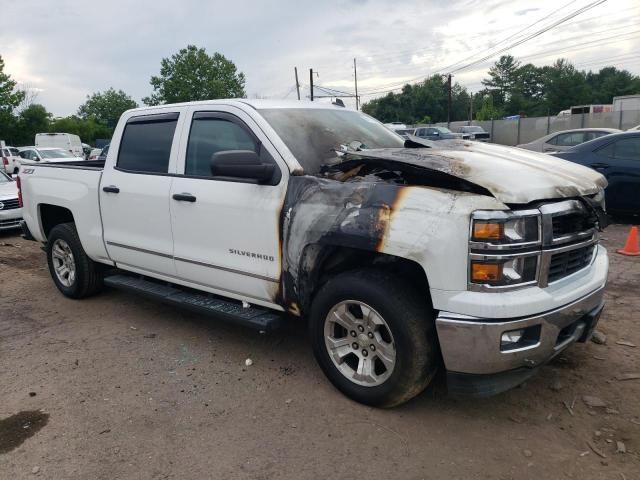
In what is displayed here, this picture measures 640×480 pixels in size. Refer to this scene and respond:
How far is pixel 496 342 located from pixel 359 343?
2.82ft

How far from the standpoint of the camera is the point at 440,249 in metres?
2.73

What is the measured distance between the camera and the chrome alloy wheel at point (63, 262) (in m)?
5.51

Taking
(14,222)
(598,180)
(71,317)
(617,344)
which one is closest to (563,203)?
(598,180)

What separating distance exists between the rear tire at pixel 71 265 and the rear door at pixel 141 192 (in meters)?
0.65

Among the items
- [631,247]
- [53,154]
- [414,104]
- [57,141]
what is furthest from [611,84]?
[631,247]

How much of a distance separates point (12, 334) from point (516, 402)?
4.31 metres

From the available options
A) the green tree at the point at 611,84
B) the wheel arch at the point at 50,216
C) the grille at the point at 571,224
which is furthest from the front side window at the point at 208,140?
the green tree at the point at 611,84

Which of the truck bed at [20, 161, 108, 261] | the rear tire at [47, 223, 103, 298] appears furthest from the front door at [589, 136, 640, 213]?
the rear tire at [47, 223, 103, 298]

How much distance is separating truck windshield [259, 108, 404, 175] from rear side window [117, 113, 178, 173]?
39.1 inches

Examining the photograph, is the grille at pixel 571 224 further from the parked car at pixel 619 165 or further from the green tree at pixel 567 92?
the green tree at pixel 567 92

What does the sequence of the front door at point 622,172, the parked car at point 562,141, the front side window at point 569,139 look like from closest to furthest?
the front door at point 622,172
the parked car at point 562,141
the front side window at point 569,139

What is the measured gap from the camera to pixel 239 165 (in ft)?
10.9

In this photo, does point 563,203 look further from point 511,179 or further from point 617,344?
point 617,344

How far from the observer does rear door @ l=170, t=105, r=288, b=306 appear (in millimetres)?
3543
